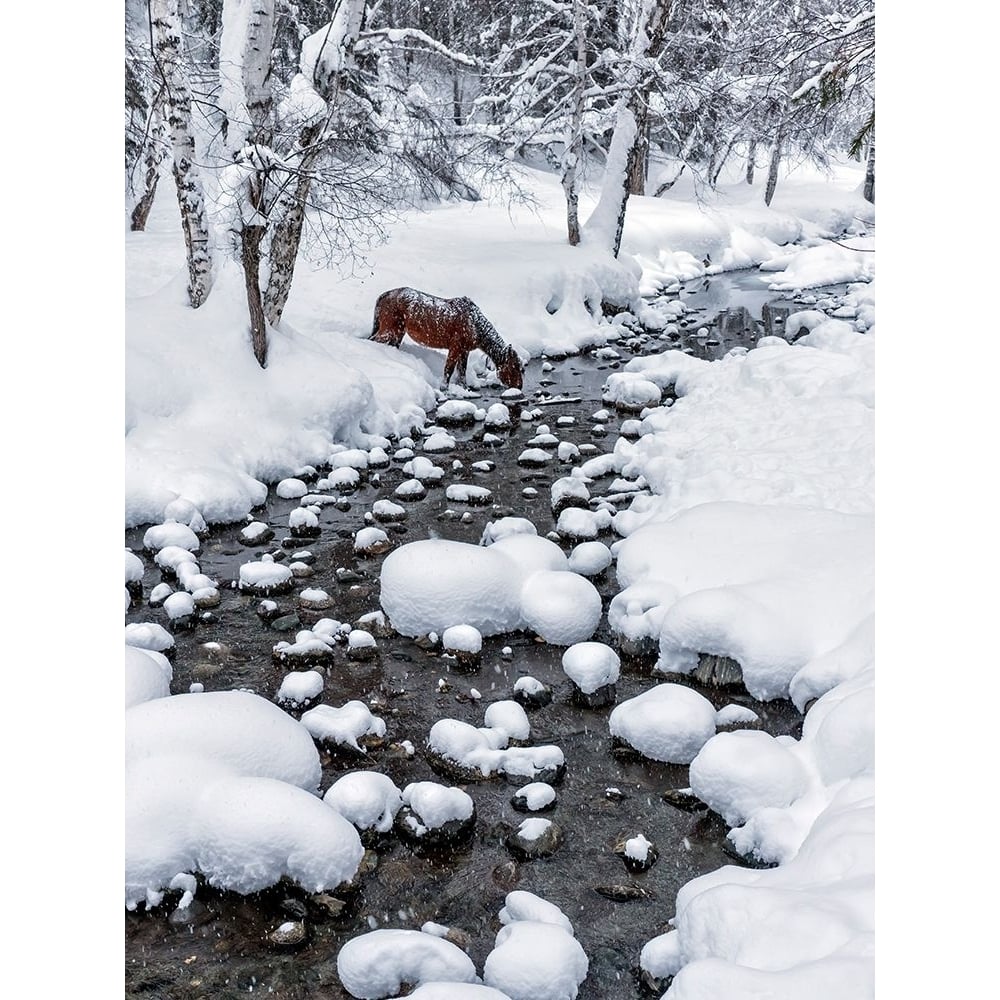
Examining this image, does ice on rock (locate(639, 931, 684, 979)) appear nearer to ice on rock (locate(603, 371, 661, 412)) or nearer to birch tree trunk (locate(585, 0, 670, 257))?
ice on rock (locate(603, 371, 661, 412))

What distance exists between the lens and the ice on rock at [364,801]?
12.4 feet

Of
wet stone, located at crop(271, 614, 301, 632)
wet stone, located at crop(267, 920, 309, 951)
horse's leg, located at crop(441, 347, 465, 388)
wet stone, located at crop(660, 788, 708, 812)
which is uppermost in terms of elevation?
horse's leg, located at crop(441, 347, 465, 388)

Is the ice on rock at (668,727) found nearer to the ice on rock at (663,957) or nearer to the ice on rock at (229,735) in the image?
the ice on rock at (663,957)

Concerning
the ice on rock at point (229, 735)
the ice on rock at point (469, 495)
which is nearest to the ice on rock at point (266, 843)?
the ice on rock at point (229, 735)

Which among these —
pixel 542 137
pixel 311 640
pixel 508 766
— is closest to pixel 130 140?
pixel 542 137

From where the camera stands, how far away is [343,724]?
437cm

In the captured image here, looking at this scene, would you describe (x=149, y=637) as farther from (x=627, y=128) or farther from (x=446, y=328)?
(x=627, y=128)

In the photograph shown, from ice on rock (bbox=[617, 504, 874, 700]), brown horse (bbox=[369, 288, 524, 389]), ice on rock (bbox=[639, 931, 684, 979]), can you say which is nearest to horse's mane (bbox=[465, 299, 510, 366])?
brown horse (bbox=[369, 288, 524, 389])

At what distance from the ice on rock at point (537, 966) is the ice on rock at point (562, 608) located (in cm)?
226

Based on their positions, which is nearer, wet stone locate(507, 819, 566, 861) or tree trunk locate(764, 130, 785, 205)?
wet stone locate(507, 819, 566, 861)

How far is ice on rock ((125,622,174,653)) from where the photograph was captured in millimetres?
5039

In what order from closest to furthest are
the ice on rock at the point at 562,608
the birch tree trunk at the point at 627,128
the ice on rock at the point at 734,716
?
the ice on rock at the point at 734,716 → the ice on rock at the point at 562,608 → the birch tree trunk at the point at 627,128

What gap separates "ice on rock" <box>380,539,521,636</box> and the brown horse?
4.96 metres
